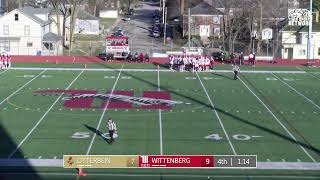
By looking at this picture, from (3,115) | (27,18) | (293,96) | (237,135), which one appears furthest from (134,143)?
(27,18)

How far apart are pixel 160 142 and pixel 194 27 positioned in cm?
5699

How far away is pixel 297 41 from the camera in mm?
61969

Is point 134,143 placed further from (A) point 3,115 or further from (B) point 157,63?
(B) point 157,63

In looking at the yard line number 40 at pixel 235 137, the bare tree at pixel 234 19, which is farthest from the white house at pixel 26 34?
the yard line number 40 at pixel 235 137

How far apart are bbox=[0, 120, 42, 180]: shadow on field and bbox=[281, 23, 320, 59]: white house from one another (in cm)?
4089

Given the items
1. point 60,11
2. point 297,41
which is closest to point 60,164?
point 297,41

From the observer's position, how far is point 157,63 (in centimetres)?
4653

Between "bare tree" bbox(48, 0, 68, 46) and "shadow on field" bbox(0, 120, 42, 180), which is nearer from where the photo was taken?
"shadow on field" bbox(0, 120, 42, 180)

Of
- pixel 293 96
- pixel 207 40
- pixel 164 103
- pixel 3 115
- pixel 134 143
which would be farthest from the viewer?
pixel 207 40

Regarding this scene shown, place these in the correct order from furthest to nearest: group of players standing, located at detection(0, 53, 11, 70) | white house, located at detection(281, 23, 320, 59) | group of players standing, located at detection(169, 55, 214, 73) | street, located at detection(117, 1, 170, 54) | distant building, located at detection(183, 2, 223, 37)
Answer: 1. distant building, located at detection(183, 2, 223, 37)
2. street, located at detection(117, 1, 170, 54)
3. white house, located at detection(281, 23, 320, 59)
4. group of players standing, located at detection(169, 55, 214, 73)
5. group of players standing, located at detection(0, 53, 11, 70)

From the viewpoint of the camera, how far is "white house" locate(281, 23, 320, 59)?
60344mm

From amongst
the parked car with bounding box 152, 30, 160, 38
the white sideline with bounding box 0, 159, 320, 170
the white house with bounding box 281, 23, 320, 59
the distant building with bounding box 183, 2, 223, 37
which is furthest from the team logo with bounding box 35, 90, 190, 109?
the parked car with bounding box 152, 30, 160, 38

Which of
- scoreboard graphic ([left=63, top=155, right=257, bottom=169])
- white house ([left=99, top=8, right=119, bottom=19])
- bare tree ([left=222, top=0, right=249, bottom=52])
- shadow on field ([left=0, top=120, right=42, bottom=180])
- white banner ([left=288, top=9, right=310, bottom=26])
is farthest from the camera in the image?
white house ([left=99, top=8, right=119, bottom=19])

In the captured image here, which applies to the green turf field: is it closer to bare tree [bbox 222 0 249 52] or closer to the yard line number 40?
the yard line number 40
